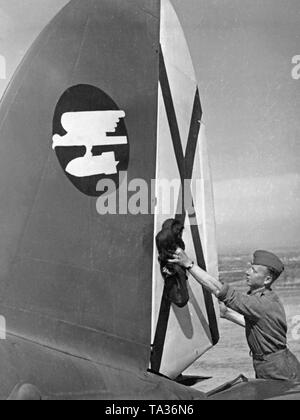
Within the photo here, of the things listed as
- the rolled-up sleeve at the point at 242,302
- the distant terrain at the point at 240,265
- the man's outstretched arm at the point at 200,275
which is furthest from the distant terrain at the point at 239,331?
the man's outstretched arm at the point at 200,275

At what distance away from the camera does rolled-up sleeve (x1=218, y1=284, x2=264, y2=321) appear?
6.57ft

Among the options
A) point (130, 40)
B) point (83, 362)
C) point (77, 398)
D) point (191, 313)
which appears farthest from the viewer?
point (191, 313)

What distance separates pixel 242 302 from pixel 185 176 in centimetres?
50

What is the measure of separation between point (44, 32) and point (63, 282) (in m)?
0.77

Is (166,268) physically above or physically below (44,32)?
below

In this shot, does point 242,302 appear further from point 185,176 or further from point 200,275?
point 185,176

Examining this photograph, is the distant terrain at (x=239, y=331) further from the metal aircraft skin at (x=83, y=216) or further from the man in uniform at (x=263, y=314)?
the metal aircraft skin at (x=83, y=216)

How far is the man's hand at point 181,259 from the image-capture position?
185 centimetres

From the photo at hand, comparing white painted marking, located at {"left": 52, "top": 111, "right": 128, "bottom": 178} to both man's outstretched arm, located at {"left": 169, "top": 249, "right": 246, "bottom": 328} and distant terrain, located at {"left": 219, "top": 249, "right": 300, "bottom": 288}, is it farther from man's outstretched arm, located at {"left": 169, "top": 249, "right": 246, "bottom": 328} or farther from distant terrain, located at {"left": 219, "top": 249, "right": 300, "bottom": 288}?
distant terrain, located at {"left": 219, "top": 249, "right": 300, "bottom": 288}

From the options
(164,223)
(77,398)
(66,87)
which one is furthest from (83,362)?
(66,87)

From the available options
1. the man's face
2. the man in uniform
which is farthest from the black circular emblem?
the man's face

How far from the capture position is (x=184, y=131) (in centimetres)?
206

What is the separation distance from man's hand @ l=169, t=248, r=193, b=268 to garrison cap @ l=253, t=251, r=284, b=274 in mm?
342
